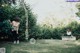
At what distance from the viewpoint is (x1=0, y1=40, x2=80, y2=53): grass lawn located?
14.1 ft

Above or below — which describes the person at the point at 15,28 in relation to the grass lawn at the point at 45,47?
above

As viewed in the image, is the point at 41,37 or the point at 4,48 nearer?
the point at 4,48

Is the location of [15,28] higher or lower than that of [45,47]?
higher

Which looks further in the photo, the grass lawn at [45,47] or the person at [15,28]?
the person at [15,28]

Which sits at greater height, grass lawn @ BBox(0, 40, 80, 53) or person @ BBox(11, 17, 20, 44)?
person @ BBox(11, 17, 20, 44)

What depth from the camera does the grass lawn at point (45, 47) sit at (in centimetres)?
430

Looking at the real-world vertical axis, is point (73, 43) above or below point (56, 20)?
below

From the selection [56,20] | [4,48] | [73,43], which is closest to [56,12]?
[56,20]

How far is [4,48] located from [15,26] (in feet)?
1.26

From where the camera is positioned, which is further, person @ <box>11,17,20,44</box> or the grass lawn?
person @ <box>11,17,20,44</box>

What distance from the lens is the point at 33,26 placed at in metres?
4.57

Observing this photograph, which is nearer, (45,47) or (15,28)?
(45,47)

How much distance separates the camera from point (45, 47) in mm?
4383

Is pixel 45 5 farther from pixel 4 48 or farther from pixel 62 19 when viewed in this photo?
pixel 4 48
